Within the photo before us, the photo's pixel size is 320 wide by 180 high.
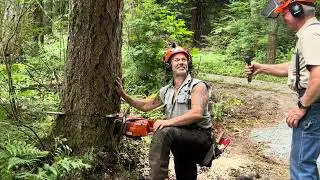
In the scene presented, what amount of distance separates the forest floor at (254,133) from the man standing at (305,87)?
4.27 ft

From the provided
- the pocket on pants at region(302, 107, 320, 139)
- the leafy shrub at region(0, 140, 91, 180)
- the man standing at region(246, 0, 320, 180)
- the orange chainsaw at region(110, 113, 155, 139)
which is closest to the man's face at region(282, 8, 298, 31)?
the man standing at region(246, 0, 320, 180)

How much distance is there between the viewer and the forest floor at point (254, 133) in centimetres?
692

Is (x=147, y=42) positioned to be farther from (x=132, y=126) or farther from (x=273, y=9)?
(x=273, y=9)

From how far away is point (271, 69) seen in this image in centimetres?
511

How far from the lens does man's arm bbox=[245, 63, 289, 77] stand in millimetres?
5043

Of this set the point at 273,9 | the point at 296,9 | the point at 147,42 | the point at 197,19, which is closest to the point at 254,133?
the point at 147,42

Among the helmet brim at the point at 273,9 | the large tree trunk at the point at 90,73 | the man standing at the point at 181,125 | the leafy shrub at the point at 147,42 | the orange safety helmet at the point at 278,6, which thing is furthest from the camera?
the leafy shrub at the point at 147,42

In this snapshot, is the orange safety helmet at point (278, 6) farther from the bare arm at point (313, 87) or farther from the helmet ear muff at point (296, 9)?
the bare arm at point (313, 87)

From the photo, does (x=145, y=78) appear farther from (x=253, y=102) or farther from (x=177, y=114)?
(x=177, y=114)

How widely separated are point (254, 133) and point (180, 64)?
17.6ft

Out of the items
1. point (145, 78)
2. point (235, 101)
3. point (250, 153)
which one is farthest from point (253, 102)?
point (250, 153)

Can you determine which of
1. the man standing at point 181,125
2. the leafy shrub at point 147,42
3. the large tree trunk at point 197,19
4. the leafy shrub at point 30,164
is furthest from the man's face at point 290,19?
the large tree trunk at point 197,19

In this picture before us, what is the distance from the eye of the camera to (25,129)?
201 inches

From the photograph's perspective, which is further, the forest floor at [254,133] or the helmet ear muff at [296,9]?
the forest floor at [254,133]
